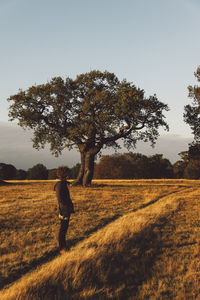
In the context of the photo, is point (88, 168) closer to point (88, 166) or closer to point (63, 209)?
point (88, 166)

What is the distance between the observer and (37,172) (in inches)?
3647

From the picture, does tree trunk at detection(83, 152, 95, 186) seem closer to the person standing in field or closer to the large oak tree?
the large oak tree

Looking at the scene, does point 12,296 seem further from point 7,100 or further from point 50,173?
point 50,173

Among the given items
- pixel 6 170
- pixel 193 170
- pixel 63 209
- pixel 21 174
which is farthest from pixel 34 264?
pixel 21 174

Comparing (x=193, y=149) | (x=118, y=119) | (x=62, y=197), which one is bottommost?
(x=62, y=197)

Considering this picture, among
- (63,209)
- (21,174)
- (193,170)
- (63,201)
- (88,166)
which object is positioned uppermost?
(193,170)

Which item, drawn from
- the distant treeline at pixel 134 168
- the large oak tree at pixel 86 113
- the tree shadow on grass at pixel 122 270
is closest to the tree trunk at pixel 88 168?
the large oak tree at pixel 86 113

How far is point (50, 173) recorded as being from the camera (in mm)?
96562

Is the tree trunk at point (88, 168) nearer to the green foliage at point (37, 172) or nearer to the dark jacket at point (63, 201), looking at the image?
the dark jacket at point (63, 201)

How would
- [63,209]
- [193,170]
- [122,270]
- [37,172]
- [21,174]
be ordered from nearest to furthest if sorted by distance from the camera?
[122,270] → [63,209] → [193,170] → [37,172] → [21,174]

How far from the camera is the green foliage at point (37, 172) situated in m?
92.2

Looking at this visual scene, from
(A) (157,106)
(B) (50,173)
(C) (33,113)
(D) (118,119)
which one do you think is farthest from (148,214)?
(B) (50,173)

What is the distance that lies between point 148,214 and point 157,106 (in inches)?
761

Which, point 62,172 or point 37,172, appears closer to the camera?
point 62,172
